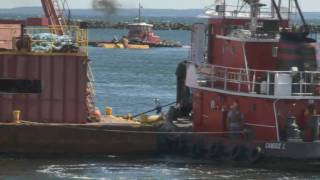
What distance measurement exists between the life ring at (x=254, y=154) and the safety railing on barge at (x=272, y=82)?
5.42 feet

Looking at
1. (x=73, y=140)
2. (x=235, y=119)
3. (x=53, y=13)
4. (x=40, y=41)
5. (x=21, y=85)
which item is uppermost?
(x=53, y=13)

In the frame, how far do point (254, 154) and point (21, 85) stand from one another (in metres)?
7.86

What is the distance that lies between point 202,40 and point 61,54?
481cm

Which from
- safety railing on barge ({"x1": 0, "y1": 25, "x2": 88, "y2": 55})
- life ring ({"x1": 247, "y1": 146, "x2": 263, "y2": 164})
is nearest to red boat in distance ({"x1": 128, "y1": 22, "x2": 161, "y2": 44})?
safety railing on barge ({"x1": 0, "y1": 25, "x2": 88, "y2": 55})

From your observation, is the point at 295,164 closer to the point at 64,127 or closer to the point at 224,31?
the point at 224,31

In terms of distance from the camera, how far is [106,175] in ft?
91.2

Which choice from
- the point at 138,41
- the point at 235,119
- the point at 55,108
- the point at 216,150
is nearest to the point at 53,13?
the point at 55,108

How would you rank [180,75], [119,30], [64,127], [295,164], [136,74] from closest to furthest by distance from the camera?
[295,164]
[64,127]
[180,75]
[136,74]
[119,30]

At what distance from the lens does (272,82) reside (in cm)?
2803

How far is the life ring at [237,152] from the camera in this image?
28.5m

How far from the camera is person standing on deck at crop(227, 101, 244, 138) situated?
28.5 metres

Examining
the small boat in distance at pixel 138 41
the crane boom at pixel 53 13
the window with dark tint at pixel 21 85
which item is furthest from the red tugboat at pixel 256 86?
the small boat in distance at pixel 138 41

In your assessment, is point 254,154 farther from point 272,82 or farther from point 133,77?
point 133,77

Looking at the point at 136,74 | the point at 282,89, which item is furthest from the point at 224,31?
the point at 136,74
